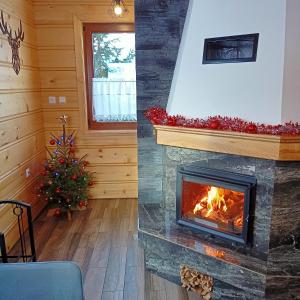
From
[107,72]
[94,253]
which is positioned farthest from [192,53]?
[94,253]

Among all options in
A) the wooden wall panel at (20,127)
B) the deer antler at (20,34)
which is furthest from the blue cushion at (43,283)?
the deer antler at (20,34)

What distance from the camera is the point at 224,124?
2.12m

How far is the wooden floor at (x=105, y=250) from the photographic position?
2.25 metres

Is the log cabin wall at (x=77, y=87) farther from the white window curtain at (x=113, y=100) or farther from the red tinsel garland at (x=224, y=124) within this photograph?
the red tinsel garland at (x=224, y=124)

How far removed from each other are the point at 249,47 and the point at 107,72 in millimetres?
2070

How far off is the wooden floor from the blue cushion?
1.03 metres

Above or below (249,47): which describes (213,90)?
below

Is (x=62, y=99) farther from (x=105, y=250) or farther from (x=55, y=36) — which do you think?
(x=105, y=250)

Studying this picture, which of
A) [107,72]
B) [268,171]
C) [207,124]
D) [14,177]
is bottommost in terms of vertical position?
[14,177]

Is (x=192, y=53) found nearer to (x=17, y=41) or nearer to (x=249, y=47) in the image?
(x=249, y=47)

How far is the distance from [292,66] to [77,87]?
251 cm

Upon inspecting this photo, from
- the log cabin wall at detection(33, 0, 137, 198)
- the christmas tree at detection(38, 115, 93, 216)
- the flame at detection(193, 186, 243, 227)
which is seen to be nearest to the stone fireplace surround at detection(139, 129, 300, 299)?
the flame at detection(193, 186, 243, 227)

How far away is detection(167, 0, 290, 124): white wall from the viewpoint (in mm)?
1933

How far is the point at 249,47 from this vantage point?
2064 mm
